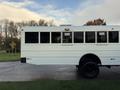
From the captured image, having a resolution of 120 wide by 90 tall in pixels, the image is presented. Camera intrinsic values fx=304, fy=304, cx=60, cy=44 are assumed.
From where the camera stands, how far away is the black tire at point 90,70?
1459cm

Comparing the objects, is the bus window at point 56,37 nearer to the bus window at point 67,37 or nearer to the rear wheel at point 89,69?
the bus window at point 67,37

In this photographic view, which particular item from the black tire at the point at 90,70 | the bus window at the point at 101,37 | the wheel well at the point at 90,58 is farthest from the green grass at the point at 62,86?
the bus window at the point at 101,37

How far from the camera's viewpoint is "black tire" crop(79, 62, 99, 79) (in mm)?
14586

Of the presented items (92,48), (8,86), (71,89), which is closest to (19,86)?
(8,86)

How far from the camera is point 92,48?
14.5 meters

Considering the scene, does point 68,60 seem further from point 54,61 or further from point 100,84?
point 100,84

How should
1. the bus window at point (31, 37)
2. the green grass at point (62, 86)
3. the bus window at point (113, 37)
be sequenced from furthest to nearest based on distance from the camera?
1. the bus window at point (31, 37)
2. the bus window at point (113, 37)
3. the green grass at point (62, 86)

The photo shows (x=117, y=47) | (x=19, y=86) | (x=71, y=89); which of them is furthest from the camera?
(x=117, y=47)

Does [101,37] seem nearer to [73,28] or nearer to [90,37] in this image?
[90,37]

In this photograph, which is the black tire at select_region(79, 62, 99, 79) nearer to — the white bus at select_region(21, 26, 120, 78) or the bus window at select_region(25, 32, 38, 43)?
the white bus at select_region(21, 26, 120, 78)

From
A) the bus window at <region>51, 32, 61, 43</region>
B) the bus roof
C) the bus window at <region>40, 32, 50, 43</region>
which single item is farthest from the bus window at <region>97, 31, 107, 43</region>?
the bus window at <region>40, 32, 50, 43</region>

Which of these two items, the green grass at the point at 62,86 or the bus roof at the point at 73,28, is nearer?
the green grass at the point at 62,86

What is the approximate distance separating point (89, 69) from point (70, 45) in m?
1.49

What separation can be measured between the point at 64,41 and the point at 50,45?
699 millimetres
